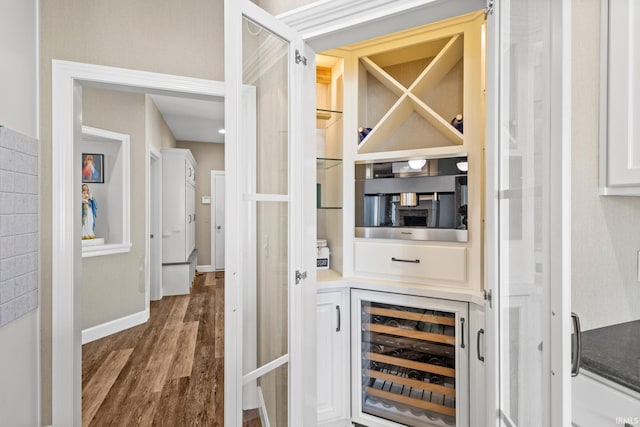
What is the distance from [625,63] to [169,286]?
5435 millimetres

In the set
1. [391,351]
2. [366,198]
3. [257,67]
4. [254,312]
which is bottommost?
[391,351]

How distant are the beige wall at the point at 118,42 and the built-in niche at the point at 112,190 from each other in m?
1.91

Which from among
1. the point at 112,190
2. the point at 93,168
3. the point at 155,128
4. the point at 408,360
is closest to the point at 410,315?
the point at 408,360

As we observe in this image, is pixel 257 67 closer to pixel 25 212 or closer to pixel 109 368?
pixel 25 212

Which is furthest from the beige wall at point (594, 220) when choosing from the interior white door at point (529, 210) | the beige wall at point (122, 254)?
the beige wall at point (122, 254)

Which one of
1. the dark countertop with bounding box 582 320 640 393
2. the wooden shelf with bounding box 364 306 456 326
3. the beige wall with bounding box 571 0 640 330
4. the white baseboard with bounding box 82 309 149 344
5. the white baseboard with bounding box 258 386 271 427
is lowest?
the white baseboard with bounding box 82 309 149 344

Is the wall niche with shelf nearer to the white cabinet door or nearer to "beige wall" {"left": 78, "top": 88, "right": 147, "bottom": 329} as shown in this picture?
the white cabinet door

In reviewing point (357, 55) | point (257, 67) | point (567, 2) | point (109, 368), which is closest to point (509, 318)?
point (567, 2)

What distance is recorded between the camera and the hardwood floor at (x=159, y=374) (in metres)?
2.12

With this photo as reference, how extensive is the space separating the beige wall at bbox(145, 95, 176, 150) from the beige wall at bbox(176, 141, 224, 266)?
1265mm

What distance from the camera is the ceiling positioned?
438 cm

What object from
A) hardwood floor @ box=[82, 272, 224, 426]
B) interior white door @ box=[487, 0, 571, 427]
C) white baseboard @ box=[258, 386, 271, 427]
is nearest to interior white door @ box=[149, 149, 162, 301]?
hardwood floor @ box=[82, 272, 224, 426]

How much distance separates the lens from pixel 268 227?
142cm

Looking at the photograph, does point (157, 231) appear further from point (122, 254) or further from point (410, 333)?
point (410, 333)
